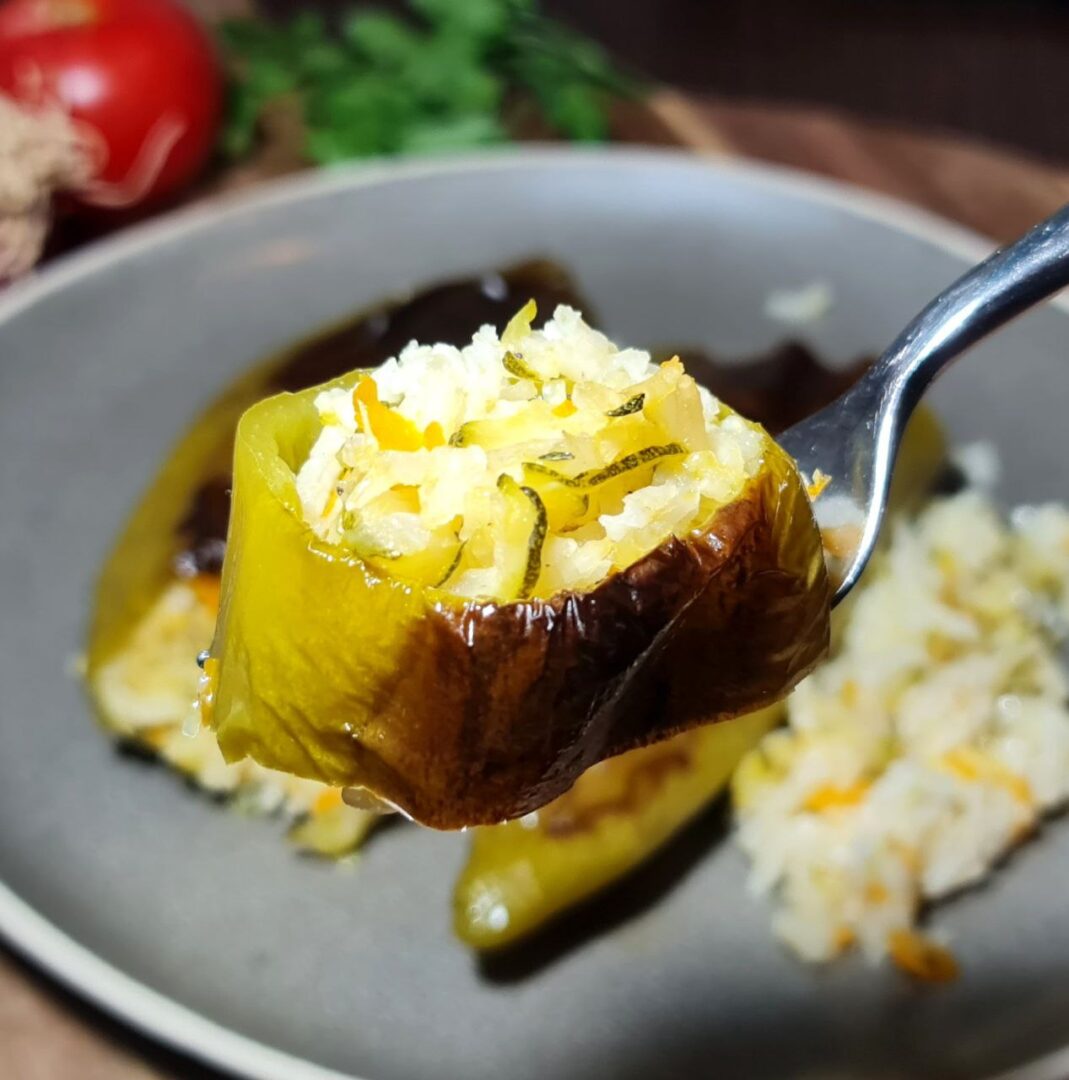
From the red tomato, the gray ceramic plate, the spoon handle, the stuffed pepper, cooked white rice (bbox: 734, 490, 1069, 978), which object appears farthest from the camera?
the red tomato

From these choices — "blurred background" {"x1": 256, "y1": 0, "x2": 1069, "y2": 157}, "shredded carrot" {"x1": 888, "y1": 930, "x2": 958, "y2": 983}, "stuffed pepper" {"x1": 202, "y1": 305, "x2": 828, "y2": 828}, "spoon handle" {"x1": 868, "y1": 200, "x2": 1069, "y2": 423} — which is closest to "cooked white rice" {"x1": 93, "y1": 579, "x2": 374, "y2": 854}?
"stuffed pepper" {"x1": 202, "y1": 305, "x2": 828, "y2": 828}

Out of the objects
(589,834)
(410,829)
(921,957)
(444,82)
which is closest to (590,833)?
(589,834)

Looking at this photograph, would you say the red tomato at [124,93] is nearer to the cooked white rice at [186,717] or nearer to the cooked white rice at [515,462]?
the cooked white rice at [186,717]

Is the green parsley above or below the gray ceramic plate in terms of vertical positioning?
above

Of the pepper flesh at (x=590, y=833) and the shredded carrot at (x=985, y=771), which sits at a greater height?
the pepper flesh at (x=590, y=833)

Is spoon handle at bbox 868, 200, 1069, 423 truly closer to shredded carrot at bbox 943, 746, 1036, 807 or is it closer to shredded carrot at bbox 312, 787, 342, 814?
shredded carrot at bbox 943, 746, 1036, 807

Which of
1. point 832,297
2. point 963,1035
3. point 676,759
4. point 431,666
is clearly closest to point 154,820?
point 676,759

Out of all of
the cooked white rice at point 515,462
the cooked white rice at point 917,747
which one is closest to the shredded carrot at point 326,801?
the cooked white rice at point 917,747
